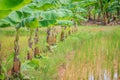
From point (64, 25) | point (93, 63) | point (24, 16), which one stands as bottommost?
point (93, 63)

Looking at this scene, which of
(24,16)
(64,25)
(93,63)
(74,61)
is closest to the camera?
(24,16)

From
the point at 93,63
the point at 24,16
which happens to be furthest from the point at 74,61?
the point at 24,16

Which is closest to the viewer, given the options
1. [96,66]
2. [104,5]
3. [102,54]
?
[96,66]

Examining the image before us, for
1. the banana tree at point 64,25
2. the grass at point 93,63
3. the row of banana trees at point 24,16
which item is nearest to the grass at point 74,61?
the grass at point 93,63

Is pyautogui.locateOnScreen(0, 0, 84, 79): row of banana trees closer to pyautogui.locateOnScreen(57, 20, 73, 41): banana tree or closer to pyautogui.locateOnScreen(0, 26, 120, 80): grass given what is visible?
pyautogui.locateOnScreen(57, 20, 73, 41): banana tree

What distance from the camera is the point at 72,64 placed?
8.62m

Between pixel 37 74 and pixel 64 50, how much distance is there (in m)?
3.80

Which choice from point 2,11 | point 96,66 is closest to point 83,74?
point 96,66

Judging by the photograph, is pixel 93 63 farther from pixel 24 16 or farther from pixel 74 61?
pixel 24 16

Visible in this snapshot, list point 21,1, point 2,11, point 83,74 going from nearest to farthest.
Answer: point 21,1
point 2,11
point 83,74

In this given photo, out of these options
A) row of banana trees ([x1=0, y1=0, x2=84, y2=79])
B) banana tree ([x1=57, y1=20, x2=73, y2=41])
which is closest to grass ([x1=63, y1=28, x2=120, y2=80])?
banana tree ([x1=57, y1=20, x2=73, y2=41])

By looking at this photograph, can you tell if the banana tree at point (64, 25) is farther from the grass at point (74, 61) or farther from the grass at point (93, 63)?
the grass at point (93, 63)

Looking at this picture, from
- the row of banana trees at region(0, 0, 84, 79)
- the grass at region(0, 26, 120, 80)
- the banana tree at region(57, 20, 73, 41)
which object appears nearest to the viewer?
the row of banana trees at region(0, 0, 84, 79)

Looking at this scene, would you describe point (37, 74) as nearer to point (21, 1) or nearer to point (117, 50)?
point (21, 1)
